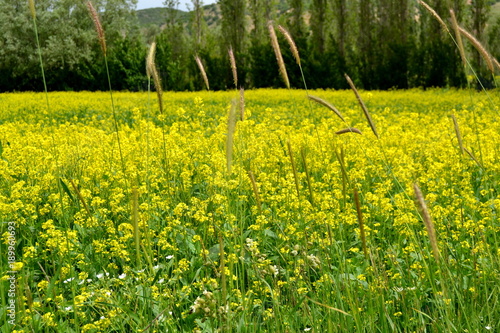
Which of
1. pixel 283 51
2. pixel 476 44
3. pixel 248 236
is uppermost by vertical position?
pixel 283 51

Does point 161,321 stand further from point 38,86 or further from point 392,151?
point 38,86

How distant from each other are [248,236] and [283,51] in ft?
83.6

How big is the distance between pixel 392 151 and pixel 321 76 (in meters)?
22.5

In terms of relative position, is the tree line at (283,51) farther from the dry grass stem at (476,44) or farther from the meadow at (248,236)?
the dry grass stem at (476,44)

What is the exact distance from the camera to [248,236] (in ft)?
12.2

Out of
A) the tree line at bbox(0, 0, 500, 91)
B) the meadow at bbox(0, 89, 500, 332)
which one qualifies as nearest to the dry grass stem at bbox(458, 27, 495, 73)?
the meadow at bbox(0, 89, 500, 332)

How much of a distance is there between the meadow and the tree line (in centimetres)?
1834

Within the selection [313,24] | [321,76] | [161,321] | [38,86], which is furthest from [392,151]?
[38,86]

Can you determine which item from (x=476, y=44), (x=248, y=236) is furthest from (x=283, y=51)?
(x=476, y=44)

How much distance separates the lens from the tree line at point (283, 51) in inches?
989

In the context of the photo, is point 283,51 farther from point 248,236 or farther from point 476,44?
point 476,44

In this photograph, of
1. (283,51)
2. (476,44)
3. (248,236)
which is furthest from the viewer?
(283,51)

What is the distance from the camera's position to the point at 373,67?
88.2 feet

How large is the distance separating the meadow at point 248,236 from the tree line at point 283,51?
60.2ft
